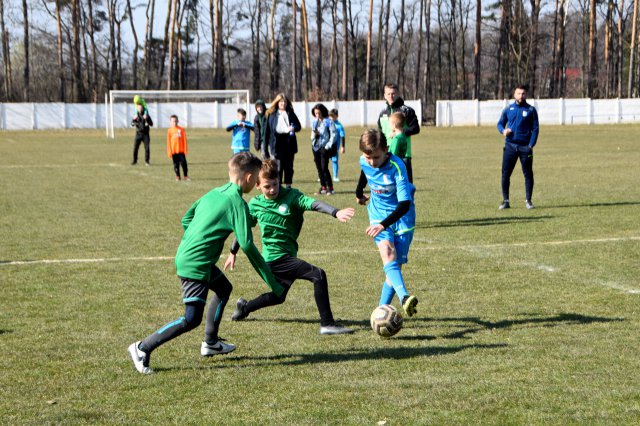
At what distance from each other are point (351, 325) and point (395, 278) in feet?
1.87

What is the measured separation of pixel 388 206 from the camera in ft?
25.3

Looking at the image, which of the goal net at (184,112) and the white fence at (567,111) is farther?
the white fence at (567,111)

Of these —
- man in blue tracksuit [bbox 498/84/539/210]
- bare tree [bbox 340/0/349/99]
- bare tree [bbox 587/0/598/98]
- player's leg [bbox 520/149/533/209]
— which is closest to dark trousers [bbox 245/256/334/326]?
man in blue tracksuit [bbox 498/84/539/210]

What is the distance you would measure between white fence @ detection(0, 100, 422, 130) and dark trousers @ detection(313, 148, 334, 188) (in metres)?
45.3

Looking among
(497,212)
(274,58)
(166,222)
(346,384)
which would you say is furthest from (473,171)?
(274,58)

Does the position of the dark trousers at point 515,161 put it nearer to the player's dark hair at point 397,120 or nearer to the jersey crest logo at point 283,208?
the player's dark hair at point 397,120

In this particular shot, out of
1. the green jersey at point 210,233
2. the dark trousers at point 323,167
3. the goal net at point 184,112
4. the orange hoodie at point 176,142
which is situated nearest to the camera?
the green jersey at point 210,233

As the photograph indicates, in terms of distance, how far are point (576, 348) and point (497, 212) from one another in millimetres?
9104

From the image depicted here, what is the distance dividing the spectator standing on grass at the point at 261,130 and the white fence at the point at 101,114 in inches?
1743

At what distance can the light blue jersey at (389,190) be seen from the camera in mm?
7566

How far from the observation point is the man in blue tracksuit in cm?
1566

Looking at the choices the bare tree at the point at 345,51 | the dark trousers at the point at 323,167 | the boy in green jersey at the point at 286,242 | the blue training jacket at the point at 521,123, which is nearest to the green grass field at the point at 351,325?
the boy in green jersey at the point at 286,242

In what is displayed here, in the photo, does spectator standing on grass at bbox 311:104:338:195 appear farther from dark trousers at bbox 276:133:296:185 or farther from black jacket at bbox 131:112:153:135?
black jacket at bbox 131:112:153:135

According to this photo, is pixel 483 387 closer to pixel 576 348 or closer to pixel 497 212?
pixel 576 348
